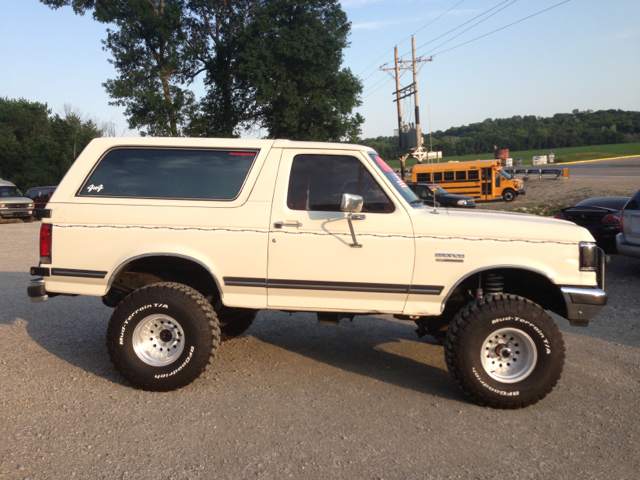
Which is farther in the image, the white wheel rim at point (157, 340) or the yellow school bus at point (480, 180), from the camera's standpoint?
the yellow school bus at point (480, 180)

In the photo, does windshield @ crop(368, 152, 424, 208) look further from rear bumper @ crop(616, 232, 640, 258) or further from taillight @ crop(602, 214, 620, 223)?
taillight @ crop(602, 214, 620, 223)

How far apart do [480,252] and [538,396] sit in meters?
1.26

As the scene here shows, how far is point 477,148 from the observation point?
10306 centimetres

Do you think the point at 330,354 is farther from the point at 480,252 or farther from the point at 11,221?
the point at 11,221

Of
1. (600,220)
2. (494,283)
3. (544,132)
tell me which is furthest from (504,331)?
(544,132)

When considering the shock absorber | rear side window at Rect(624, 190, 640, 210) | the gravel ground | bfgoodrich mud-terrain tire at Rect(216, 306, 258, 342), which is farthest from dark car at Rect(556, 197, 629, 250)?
bfgoodrich mud-terrain tire at Rect(216, 306, 258, 342)

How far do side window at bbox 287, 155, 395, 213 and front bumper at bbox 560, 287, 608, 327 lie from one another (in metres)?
1.60

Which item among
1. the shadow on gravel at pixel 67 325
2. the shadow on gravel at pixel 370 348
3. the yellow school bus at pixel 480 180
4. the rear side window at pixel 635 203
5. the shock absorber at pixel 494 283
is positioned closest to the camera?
the shock absorber at pixel 494 283

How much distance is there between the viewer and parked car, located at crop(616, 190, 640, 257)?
29.3 feet

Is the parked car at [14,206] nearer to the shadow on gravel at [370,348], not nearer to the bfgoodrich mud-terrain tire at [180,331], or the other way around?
the shadow on gravel at [370,348]

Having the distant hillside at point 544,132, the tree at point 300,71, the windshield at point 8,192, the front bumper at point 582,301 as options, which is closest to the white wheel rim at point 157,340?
the front bumper at point 582,301

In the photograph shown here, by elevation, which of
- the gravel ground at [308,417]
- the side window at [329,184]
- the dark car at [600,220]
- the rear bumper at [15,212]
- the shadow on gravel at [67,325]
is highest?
the rear bumper at [15,212]

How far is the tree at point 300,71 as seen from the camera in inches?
1196

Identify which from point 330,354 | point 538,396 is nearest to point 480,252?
point 538,396
